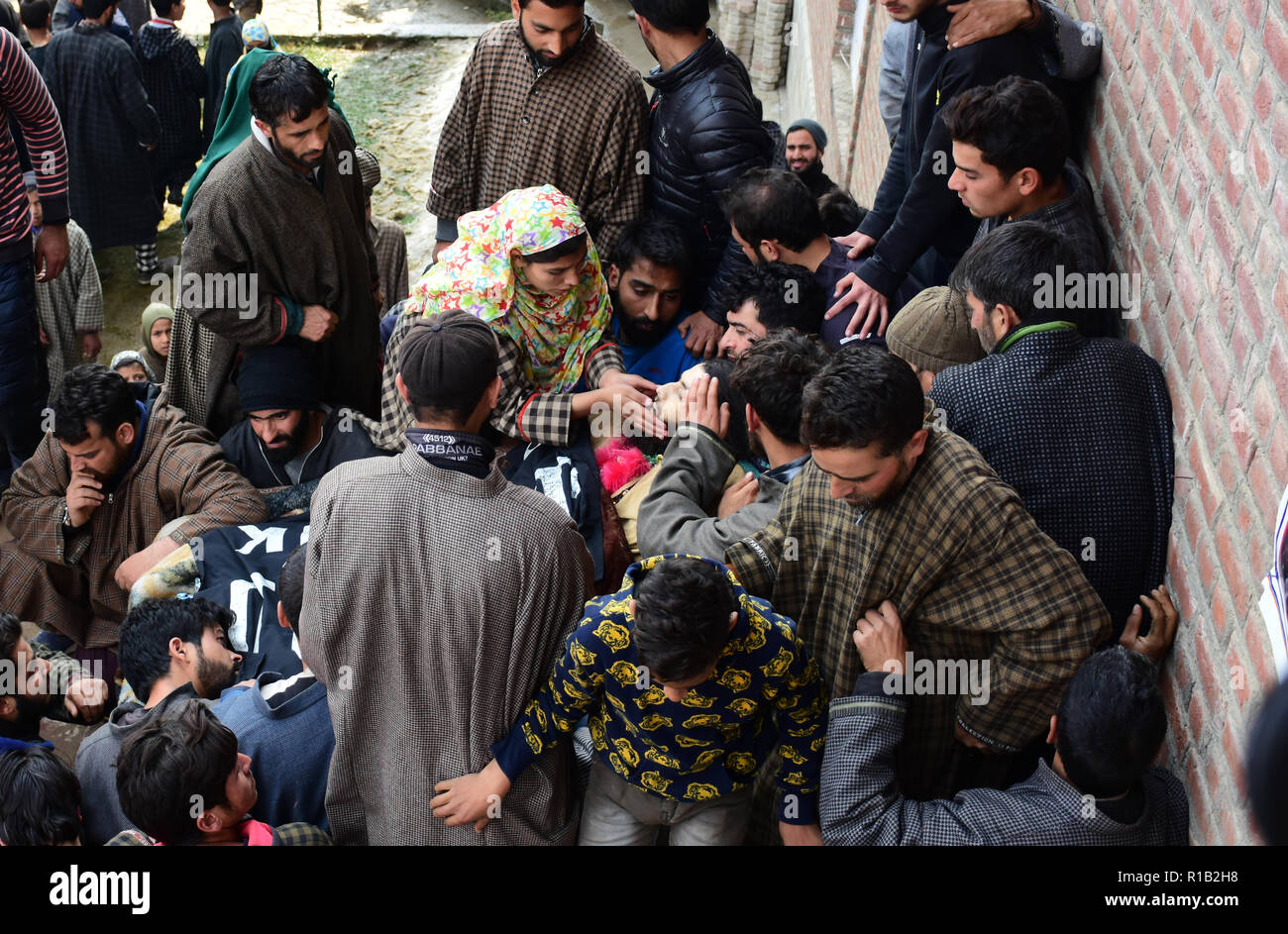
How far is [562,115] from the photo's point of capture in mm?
4078

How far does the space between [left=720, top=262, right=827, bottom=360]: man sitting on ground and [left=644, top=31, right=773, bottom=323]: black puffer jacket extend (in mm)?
296

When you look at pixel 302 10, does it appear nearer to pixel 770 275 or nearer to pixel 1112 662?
pixel 770 275

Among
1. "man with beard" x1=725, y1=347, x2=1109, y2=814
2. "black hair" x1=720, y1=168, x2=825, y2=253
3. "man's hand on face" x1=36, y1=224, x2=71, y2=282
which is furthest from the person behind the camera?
"man's hand on face" x1=36, y1=224, x2=71, y2=282

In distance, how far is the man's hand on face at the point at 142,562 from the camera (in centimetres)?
358

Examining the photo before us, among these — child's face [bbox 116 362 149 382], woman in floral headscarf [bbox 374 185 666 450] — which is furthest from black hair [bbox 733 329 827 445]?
child's face [bbox 116 362 149 382]

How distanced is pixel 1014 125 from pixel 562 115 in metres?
1.76

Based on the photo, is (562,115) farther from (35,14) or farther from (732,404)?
(35,14)

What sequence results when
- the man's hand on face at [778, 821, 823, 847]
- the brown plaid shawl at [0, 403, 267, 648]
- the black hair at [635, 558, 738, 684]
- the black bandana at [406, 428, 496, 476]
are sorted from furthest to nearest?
1. the brown plaid shawl at [0, 403, 267, 648]
2. the man's hand on face at [778, 821, 823, 847]
3. the black bandana at [406, 428, 496, 476]
4. the black hair at [635, 558, 738, 684]

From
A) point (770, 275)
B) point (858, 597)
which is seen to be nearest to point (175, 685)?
point (858, 597)

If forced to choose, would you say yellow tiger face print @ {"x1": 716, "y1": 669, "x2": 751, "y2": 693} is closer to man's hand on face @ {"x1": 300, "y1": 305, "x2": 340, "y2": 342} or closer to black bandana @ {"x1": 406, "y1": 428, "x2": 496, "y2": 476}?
black bandana @ {"x1": 406, "y1": 428, "x2": 496, "y2": 476}

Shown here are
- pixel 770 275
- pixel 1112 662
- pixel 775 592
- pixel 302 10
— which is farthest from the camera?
Answer: pixel 302 10

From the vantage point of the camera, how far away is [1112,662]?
84.2 inches

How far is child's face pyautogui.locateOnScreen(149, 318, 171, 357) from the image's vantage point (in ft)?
16.8
